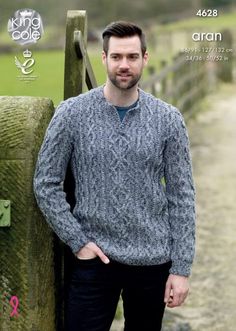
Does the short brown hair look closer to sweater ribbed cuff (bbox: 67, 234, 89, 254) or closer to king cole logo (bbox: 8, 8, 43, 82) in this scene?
sweater ribbed cuff (bbox: 67, 234, 89, 254)

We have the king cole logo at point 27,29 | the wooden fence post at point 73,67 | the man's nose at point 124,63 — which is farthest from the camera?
the king cole logo at point 27,29

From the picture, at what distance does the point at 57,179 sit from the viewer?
7.65 feet

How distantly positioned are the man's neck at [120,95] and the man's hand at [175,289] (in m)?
0.60

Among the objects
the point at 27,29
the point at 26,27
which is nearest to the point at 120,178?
the point at 27,29

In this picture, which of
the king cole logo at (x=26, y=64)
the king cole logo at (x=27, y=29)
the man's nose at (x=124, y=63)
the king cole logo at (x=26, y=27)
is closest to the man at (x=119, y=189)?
the man's nose at (x=124, y=63)

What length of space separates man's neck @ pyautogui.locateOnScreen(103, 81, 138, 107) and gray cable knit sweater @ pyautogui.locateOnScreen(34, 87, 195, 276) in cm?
2

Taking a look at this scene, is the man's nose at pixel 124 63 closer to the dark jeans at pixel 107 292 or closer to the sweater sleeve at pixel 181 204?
the sweater sleeve at pixel 181 204

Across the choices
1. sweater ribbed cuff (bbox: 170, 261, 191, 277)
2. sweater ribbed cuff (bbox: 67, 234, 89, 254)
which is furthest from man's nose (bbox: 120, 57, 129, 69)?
sweater ribbed cuff (bbox: 170, 261, 191, 277)

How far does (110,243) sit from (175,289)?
0.27 m

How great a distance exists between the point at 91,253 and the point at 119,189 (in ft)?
0.77

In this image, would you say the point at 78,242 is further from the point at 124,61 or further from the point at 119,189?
the point at 124,61

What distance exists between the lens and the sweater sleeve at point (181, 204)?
7.79 ft

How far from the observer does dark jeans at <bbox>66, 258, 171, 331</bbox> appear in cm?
239

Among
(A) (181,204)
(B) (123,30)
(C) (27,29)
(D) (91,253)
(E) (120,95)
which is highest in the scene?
(C) (27,29)
